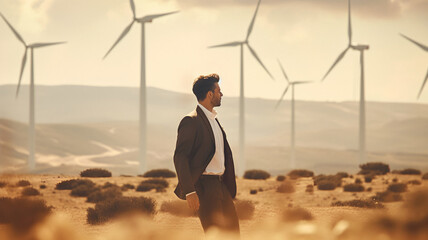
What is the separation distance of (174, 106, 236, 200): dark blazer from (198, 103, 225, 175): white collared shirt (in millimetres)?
52

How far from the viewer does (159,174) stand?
193 ft

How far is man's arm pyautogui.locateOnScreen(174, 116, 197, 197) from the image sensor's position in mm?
10328

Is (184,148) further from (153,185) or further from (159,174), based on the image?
(159,174)

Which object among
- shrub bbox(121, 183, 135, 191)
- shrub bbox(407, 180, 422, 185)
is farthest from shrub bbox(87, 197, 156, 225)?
shrub bbox(407, 180, 422, 185)

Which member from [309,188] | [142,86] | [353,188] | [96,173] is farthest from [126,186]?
[142,86]

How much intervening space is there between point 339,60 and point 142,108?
63.6ft

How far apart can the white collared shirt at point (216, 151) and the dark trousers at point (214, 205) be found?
12cm

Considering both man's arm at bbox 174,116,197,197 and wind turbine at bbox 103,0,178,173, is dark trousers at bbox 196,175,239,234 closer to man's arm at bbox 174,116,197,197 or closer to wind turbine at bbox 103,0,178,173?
man's arm at bbox 174,116,197,197

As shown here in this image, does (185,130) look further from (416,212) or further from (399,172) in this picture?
(399,172)

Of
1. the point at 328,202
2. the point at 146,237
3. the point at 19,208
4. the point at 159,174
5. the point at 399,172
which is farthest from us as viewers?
the point at 399,172

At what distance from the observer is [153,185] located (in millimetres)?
48219

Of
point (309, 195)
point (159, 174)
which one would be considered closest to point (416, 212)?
point (309, 195)

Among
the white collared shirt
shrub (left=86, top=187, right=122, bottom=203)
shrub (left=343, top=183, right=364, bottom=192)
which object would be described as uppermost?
the white collared shirt

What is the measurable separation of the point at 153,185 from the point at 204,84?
38.1 metres
